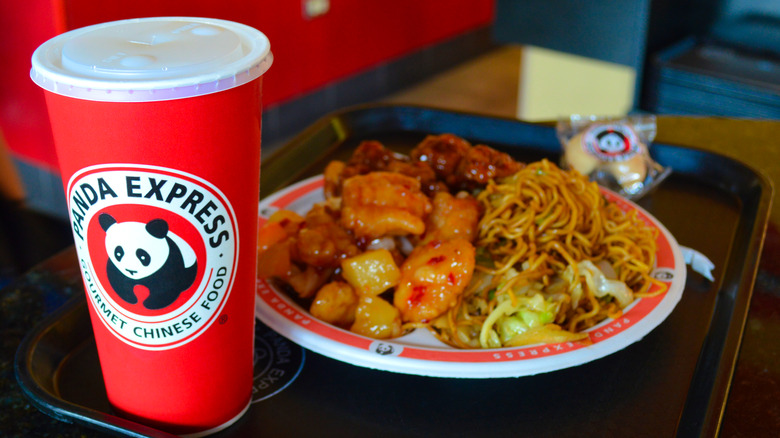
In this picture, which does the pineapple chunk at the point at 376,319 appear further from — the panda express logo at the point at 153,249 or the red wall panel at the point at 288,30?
the red wall panel at the point at 288,30

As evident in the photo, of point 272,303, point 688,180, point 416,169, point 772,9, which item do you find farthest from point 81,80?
point 772,9

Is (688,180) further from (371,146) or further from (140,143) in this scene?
(140,143)

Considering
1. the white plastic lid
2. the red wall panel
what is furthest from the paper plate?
the red wall panel

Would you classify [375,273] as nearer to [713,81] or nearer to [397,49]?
[713,81]

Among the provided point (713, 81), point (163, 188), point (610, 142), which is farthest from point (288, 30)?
point (163, 188)

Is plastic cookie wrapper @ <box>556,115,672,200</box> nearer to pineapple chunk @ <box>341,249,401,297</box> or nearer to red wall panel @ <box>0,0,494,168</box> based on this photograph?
pineapple chunk @ <box>341,249,401,297</box>

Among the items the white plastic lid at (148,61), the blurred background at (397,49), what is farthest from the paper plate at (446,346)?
the blurred background at (397,49)
